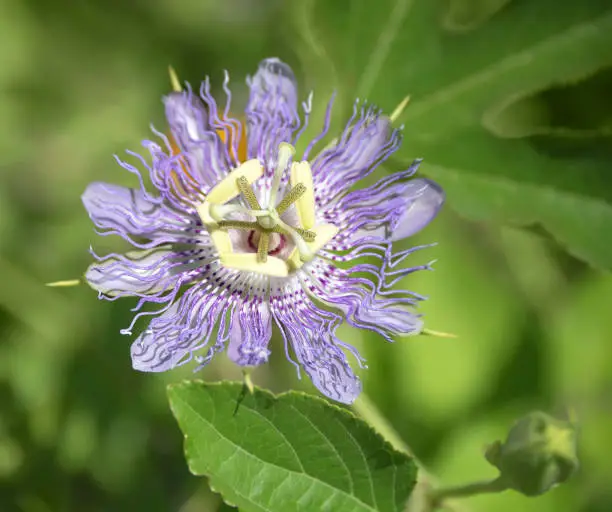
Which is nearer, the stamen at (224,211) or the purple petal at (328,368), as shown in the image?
the purple petal at (328,368)

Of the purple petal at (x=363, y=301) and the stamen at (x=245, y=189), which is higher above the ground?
the stamen at (x=245, y=189)

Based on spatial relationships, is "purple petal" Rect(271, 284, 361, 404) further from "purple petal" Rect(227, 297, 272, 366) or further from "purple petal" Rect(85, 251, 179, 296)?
"purple petal" Rect(85, 251, 179, 296)

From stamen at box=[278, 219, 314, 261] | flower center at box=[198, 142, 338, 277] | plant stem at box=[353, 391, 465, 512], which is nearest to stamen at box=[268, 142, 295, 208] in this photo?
flower center at box=[198, 142, 338, 277]

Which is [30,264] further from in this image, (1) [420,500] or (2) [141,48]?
(1) [420,500]

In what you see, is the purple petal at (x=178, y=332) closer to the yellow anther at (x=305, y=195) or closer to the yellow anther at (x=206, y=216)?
the yellow anther at (x=206, y=216)

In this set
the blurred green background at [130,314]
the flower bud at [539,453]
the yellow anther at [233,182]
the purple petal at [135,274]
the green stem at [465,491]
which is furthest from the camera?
the blurred green background at [130,314]

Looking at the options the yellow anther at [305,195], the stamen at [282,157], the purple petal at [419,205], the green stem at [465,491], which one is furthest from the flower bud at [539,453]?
the stamen at [282,157]
